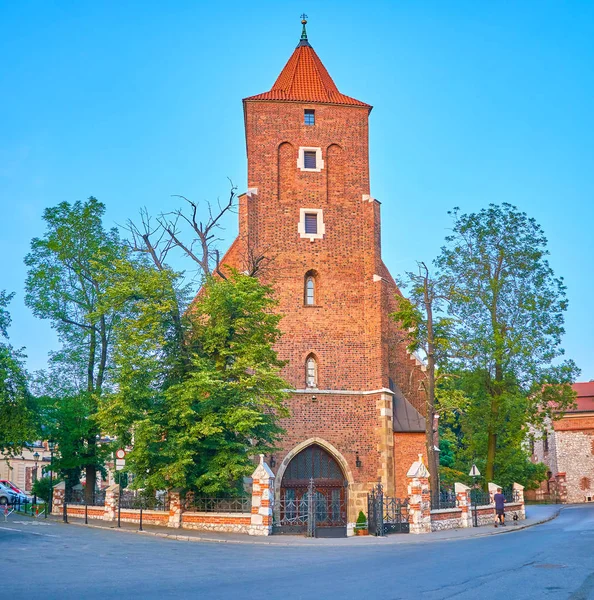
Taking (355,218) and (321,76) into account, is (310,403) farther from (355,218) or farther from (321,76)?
(321,76)

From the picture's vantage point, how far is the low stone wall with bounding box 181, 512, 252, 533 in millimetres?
22109

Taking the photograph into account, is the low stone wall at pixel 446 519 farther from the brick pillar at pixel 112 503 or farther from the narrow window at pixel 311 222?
the narrow window at pixel 311 222

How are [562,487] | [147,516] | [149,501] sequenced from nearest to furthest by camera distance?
[147,516] → [149,501] → [562,487]

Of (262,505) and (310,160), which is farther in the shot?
(310,160)

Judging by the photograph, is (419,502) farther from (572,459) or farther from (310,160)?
(572,459)

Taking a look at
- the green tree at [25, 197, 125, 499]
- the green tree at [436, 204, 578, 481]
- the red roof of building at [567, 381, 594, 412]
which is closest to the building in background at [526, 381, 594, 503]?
the red roof of building at [567, 381, 594, 412]

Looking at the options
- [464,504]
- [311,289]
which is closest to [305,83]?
[311,289]

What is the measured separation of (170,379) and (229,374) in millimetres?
2033

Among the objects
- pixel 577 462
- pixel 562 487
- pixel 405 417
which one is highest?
pixel 405 417

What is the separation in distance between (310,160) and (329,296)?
6.16 meters

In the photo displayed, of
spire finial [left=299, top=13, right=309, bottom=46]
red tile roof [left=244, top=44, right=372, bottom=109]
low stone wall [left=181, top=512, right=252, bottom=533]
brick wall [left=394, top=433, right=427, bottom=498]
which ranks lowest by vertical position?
low stone wall [left=181, top=512, right=252, bottom=533]

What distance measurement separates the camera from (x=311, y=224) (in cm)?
3184

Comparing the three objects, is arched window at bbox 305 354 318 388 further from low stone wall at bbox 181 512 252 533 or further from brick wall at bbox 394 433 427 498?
low stone wall at bbox 181 512 252 533

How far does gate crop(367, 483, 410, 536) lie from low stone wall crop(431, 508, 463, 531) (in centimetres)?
94
